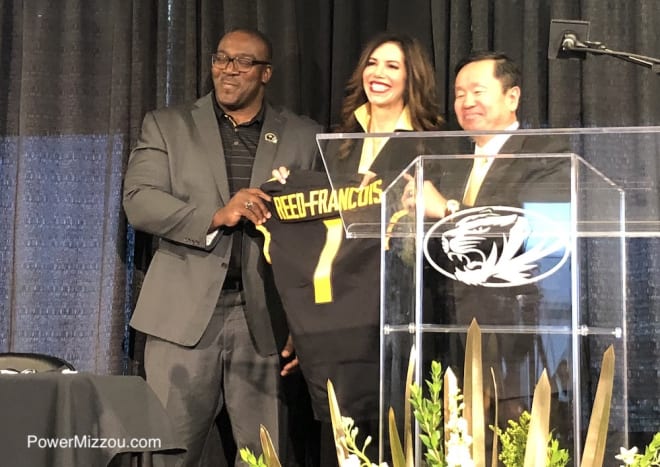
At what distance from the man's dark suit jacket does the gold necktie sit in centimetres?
129

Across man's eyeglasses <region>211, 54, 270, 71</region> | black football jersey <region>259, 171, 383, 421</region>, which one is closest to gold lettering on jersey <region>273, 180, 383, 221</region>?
black football jersey <region>259, 171, 383, 421</region>

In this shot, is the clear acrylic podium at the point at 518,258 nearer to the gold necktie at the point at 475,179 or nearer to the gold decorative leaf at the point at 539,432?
the gold necktie at the point at 475,179

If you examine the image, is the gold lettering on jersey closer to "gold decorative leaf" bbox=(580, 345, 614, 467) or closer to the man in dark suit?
the man in dark suit

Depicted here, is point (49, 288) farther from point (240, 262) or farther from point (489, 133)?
point (489, 133)

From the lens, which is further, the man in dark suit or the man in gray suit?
the man in gray suit

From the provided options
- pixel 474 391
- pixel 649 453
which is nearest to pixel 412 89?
pixel 474 391

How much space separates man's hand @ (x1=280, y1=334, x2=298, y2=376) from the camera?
117 inches

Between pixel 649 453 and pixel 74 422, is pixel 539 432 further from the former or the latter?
pixel 74 422


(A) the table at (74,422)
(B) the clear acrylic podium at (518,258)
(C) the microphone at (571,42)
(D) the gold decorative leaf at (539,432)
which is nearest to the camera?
(D) the gold decorative leaf at (539,432)

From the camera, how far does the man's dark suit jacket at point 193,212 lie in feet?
9.64

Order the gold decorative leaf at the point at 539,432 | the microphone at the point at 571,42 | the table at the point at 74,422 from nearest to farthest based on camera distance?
the gold decorative leaf at the point at 539,432 → the table at the point at 74,422 → the microphone at the point at 571,42

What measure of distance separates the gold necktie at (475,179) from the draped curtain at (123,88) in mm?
1458

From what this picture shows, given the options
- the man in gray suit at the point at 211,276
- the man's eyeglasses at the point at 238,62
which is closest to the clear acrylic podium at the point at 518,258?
the man in gray suit at the point at 211,276

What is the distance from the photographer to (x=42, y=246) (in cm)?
340
